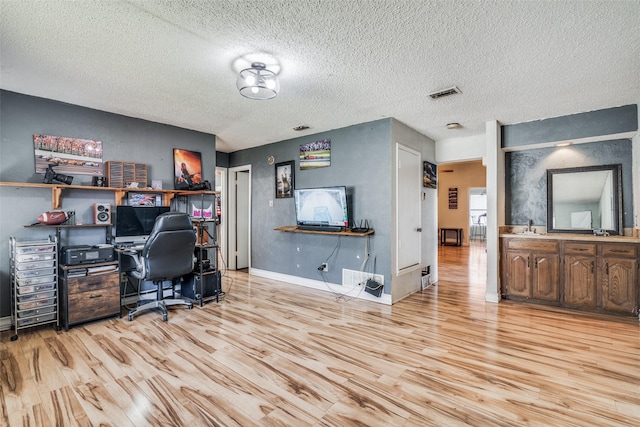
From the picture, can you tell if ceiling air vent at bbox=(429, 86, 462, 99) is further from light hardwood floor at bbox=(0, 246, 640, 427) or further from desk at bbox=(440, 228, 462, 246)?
desk at bbox=(440, 228, 462, 246)

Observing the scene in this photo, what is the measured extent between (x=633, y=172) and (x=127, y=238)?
6.23 metres

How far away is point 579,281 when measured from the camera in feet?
12.1

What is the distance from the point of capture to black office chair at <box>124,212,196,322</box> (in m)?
3.27

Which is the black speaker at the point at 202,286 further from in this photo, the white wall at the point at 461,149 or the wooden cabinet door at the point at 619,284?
the wooden cabinet door at the point at 619,284

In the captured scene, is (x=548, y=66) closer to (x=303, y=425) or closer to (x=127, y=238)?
(x=303, y=425)

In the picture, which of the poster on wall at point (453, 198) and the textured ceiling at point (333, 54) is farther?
the poster on wall at point (453, 198)

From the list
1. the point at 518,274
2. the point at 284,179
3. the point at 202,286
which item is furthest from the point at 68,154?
the point at 518,274

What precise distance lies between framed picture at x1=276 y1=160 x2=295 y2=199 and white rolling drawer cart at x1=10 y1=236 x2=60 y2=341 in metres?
3.07

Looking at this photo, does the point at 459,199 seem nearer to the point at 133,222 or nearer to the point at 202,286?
the point at 202,286

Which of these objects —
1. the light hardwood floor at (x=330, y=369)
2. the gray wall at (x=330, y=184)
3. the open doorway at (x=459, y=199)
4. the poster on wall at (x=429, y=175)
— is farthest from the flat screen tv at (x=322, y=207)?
the open doorway at (x=459, y=199)

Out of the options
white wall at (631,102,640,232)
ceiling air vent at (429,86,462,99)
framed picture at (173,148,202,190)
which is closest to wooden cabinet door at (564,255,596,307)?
white wall at (631,102,640,232)

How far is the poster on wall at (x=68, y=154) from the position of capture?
3289 millimetres

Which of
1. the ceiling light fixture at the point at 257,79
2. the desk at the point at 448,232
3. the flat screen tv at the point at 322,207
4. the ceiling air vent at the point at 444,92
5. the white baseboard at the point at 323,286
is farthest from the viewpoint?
the desk at the point at 448,232

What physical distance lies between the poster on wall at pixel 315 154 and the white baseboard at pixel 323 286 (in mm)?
1858
